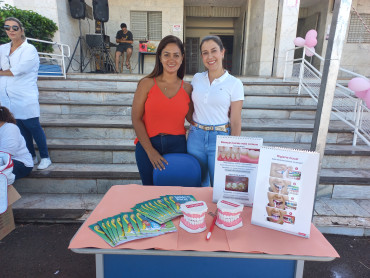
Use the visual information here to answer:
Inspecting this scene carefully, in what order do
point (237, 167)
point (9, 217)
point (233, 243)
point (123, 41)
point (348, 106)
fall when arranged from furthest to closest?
point (123, 41) < point (348, 106) < point (9, 217) < point (237, 167) < point (233, 243)

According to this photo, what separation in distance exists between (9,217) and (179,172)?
1.88 meters

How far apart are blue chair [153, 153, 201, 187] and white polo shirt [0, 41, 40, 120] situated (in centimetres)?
206

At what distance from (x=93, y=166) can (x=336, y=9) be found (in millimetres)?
2914

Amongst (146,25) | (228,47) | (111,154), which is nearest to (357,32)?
(228,47)

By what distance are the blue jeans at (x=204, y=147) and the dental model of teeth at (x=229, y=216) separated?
63 cm

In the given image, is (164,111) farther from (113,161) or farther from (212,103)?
(113,161)

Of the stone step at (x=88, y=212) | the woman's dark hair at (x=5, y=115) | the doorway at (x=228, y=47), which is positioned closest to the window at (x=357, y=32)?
the doorway at (x=228, y=47)

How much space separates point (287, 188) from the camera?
96 centimetres

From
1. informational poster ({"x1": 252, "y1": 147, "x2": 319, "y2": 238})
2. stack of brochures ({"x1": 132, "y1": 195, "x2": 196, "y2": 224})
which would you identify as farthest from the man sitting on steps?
informational poster ({"x1": 252, "y1": 147, "x2": 319, "y2": 238})

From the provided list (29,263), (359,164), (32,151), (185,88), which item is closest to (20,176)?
(32,151)

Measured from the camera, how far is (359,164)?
10.6 ft

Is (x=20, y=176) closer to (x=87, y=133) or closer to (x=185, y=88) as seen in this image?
(x=87, y=133)

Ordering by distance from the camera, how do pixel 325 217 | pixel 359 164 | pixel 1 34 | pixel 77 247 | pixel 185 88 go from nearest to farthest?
1. pixel 77 247
2. pixel 185 88
3. pixel 325 217
4. pixel 359 164
5. pixel 1 34

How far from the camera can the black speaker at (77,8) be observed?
6.30 metres
